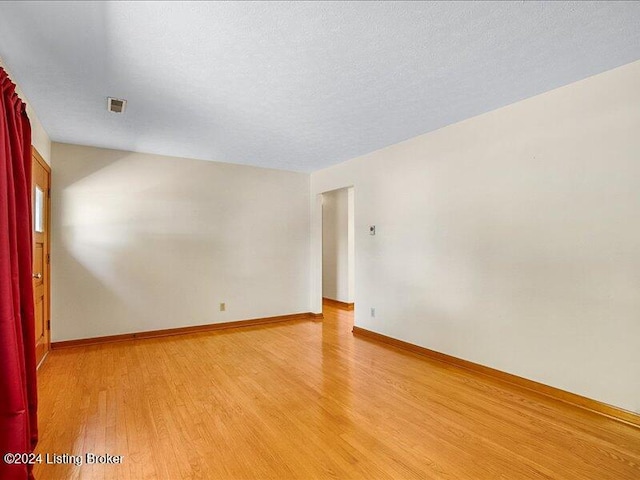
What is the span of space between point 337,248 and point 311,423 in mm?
5028

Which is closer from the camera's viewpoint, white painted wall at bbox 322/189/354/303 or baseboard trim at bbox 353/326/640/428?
baseboard trim at bbox 353/326/640/428

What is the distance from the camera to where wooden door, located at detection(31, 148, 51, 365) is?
340 cm

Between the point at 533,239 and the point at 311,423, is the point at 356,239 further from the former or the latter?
the point at 311,423

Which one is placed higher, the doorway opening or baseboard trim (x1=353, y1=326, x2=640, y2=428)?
the doorway opening

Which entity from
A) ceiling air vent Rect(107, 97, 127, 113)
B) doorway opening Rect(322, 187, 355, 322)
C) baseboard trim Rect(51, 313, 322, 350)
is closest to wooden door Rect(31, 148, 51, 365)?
baseboard trim Rect(51, 313, 322, 350)

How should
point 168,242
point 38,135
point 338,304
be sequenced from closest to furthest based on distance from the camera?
point 38,135 → point 168,242 → point 338,304

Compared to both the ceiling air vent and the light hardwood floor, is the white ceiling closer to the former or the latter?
the ceiling air vent

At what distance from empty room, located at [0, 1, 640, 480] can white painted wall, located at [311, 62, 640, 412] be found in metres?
0.02

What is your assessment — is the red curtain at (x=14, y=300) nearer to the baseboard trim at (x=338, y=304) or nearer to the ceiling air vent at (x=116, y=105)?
the ceiling air vent at (x=116, y=105)

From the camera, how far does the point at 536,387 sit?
9.20 ft

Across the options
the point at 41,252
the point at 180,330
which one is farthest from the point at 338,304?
the point at 41,252

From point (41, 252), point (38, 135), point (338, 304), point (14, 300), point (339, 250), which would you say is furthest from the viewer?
point (339, 250)

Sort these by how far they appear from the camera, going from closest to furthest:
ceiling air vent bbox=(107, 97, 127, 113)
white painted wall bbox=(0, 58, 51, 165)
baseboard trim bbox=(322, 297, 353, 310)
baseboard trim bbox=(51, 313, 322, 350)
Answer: ceiling air vent bbox=(107, 97, 127, 113) < white painted wall bbox=(0, 58, 51, 165) < baseboard trim bbox=(51, 313, 322, 350) < baseboard trim bbox=(322, 297, 353, 310)

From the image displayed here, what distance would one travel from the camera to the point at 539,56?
2.26 metres
